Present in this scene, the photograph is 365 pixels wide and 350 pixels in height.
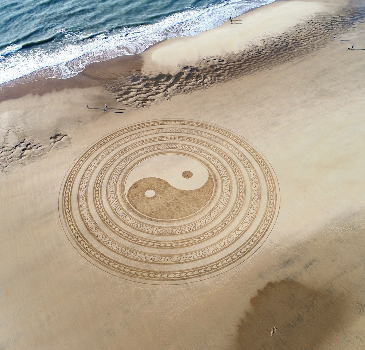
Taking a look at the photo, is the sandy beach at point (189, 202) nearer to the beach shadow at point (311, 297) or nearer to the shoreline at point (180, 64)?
the beach shadow at point (311, 297)

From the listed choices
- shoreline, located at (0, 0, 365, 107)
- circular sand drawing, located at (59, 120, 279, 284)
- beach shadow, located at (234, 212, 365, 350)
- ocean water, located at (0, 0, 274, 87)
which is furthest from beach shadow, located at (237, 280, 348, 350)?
ocean water, located at (0, 0, 274, 87)

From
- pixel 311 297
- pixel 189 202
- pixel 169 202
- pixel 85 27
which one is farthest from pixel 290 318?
pixel 85 27

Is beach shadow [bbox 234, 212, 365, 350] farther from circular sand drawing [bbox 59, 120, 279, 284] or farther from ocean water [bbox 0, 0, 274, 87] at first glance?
ocean water [bbox 0, 0, 274, 87]

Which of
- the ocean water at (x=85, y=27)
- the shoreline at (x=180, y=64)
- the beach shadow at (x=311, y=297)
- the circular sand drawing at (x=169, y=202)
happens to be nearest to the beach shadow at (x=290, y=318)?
the beach shadow at (x=311, y=297)

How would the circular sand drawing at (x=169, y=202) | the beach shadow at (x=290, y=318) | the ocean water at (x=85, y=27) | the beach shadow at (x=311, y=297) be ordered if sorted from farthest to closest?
1. the ocean water at (x=85, y=27)
2. the circular sand drawing at (x=169, y=202)
3. the beach shadow at (x=311, y=297)
4. the beach shadow at (x=290, y=318)

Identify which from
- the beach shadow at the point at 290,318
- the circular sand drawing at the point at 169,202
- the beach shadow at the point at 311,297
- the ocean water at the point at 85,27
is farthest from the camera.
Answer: the ocean water at the point at 85,27

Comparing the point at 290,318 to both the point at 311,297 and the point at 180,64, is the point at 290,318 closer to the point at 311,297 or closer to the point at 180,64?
the point at 311,297

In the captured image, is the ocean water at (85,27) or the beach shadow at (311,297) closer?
the beach shadow at (311,297)
